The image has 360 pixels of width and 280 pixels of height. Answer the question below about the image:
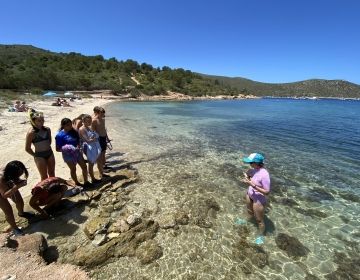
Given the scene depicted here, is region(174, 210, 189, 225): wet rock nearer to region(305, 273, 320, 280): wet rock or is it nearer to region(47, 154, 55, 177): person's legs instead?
region(305, 273, 320, 280): wet rock

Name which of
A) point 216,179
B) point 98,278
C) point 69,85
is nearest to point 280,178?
point 216,179

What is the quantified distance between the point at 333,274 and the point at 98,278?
4732mm

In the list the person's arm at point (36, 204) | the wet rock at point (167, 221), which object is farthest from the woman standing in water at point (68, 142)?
the wet rock at point (167, 221)

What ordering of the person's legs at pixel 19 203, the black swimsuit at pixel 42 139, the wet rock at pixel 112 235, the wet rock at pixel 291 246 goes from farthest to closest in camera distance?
1. the black swimsuit at pixel 42 139
2. the person's legs at pixel 19 203
3. the wet rock at pixel 112 235
4. the wet rock at pixel 291 246

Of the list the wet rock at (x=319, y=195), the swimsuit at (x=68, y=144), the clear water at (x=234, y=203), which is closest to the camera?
the clear water at (x=234, y=203)

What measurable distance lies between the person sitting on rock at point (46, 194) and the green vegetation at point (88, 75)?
5229 cm

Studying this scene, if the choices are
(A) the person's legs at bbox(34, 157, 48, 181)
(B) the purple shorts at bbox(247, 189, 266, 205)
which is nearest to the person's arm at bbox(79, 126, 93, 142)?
(A) the person's legs at bbox(34, 157, 48, 181)

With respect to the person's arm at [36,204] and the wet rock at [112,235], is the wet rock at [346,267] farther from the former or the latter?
the person's arm at [36,204]

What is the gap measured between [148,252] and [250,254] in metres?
2.27

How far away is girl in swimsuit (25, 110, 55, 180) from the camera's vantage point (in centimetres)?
599

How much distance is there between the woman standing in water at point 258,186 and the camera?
5.72 metres

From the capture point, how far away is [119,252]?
17.1 feet

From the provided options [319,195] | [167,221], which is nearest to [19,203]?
[167,221]

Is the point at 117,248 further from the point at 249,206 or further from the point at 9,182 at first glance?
the point at 249,206
